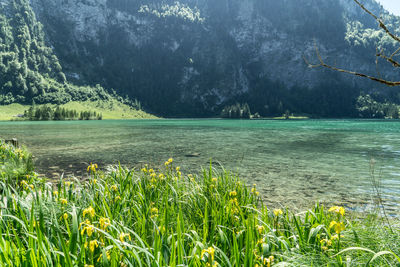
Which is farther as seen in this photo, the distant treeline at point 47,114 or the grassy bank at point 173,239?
the distant treeline at point 47,114

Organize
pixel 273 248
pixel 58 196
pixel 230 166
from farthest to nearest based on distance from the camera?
1. pixel 230 166
2. pixel 58 196
3. pixel 273 248

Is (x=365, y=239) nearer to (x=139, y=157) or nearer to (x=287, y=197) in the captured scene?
(x=287, y=197)

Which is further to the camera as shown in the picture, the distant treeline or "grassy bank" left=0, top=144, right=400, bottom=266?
the distant treeline

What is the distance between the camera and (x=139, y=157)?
25.2 meters

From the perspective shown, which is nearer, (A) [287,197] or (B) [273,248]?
(B) [273,248]

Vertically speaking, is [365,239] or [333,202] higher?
[365,239]

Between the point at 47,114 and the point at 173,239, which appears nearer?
the point at 173,239

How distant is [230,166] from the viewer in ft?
67.9

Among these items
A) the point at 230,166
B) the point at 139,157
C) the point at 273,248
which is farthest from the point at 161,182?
the point at 139,157

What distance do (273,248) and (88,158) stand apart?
Answer: 23358 millimetres

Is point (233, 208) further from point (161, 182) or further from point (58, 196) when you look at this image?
point (58, 196)

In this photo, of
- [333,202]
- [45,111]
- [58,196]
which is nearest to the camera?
[58,196]

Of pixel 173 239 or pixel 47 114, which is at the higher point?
pixel 173 239

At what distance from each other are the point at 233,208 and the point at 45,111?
190790mm
